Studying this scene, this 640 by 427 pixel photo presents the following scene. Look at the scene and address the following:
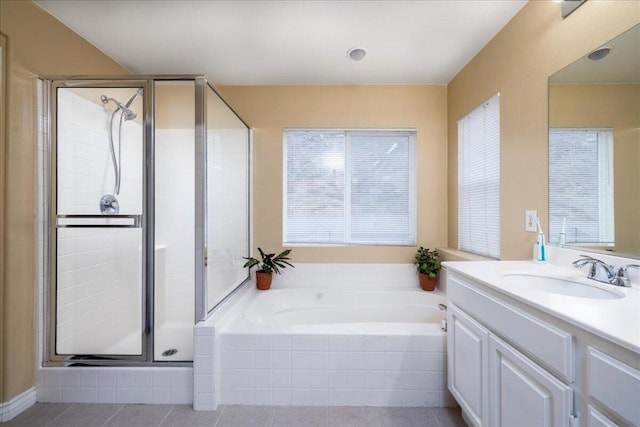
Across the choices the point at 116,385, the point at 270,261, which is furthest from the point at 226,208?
the point at 116,385

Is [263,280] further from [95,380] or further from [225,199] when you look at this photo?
[95,380]

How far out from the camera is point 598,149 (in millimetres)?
1261

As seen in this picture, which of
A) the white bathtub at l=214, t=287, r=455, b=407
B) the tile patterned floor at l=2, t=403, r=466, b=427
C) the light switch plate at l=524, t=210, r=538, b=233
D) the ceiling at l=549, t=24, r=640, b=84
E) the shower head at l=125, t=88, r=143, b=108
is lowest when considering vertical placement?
the tile patterned floor at l=2, t=403, r=466, b=427

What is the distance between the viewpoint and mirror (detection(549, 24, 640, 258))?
3.67ft

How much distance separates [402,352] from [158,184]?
2.00 meters

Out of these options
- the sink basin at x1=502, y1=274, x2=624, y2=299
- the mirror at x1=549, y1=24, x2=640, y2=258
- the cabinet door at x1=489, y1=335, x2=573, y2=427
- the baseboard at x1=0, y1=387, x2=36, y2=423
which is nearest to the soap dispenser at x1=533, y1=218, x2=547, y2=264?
the mirror at x1=549, y1=24, x2=640, y2=258

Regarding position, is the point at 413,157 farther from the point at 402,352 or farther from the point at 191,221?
the point at 191,221

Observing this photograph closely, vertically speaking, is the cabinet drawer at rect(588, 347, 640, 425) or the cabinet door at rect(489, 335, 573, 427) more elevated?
the cabinet drawer at rect(588, 347, 640, 425)

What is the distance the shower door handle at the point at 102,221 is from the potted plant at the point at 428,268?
2.28m

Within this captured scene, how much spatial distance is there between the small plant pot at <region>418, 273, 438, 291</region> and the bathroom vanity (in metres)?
1.00

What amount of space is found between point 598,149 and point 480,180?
0.93 m

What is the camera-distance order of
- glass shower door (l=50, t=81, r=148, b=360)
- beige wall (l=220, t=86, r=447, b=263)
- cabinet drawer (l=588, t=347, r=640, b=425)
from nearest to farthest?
cabinet drawer (l=588, t=347, r=640, b=425)
glass shower door (l=50, t=81, r=148, b=360)
beige wall (l=220, t=86, r=447, b=263)

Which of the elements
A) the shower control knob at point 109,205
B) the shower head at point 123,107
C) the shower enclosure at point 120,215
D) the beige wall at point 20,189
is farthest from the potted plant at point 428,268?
the beige wall at point 20,189

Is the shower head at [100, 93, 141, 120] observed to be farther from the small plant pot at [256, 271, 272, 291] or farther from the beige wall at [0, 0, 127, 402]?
the small plant pot at [256, 271, 272, 291]
